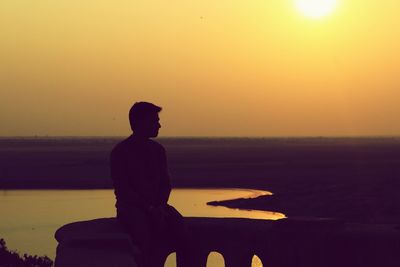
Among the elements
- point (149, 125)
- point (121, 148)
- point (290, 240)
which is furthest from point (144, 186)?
point (290, 240)

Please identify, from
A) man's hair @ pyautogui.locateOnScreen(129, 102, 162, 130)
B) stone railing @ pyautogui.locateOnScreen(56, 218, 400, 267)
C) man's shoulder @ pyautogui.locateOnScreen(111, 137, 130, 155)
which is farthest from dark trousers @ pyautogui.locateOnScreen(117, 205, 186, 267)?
man's hair @ pyautogui.locateOnScreen(129, 102, 162, 130)

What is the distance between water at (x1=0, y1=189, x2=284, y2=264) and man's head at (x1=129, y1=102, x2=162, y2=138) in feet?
66.8

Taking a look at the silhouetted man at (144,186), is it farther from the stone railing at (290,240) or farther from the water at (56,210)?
the water at (56,210)

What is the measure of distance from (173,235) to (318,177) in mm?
64224

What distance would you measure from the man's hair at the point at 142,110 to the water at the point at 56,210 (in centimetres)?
2041

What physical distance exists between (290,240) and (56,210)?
37.2 m

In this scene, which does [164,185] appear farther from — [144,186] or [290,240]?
[290,240]

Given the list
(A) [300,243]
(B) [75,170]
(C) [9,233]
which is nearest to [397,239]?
(A) [300,243]

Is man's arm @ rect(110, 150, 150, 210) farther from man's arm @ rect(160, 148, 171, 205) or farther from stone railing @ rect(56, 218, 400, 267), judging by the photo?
stone railing @ rect(56, 218, 400, 267)

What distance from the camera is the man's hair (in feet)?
23.7

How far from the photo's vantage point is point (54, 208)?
46188 mm

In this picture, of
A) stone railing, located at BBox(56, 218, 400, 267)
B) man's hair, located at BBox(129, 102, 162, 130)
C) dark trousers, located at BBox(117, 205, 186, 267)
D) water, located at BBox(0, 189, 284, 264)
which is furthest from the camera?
water, located at BBox(0, 189, 284, 264)

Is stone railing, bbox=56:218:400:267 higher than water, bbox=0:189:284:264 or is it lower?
higher

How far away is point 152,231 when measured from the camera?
7.16m
